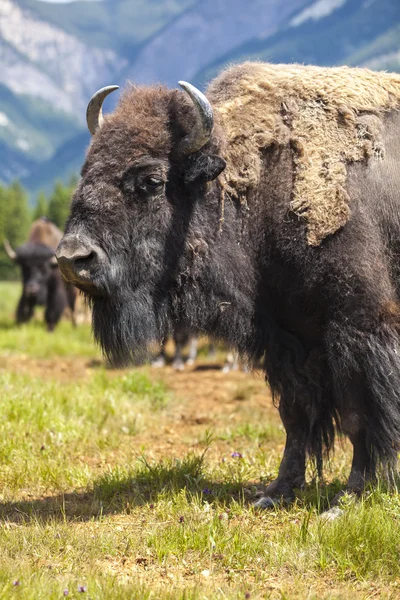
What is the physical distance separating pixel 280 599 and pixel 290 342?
1.62 meters

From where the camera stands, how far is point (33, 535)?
11.6 feet

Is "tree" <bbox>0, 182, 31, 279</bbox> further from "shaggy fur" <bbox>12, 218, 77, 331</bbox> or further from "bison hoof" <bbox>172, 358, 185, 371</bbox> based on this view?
"bison hoof" <bbox>172, 358, 185, 371</bbox>

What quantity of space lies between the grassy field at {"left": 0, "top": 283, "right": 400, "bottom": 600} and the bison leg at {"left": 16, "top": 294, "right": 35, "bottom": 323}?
10347 mm

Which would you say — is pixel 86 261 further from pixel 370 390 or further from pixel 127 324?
pixel 370 390

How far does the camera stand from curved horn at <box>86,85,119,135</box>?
161 inches

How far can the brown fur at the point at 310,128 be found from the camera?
3975 millimetres

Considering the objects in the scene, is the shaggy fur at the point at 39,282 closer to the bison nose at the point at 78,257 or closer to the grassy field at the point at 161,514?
the grassy field at the point at 161,514

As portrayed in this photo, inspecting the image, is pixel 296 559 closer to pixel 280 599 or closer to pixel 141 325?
pixel 280 599

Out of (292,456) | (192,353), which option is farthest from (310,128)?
(192,353)

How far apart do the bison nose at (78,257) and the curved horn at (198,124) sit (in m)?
0.75

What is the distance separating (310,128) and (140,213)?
1.10m

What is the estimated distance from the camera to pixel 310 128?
4156 millimetres

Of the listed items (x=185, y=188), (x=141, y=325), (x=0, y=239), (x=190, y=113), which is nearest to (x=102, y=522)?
(x=141, y=325)

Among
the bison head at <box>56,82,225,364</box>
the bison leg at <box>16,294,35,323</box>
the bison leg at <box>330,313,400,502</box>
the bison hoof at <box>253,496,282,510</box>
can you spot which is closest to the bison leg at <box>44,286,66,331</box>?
the bison leg at <box>16,294,35,323</box>
